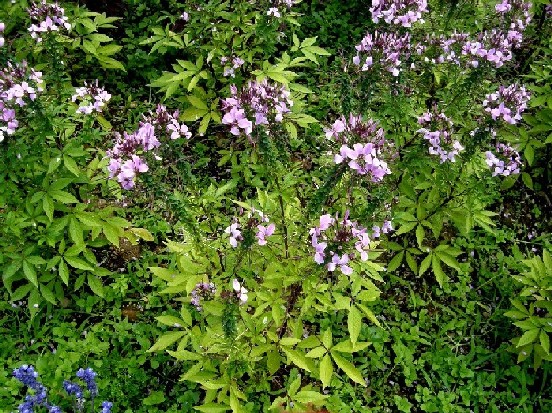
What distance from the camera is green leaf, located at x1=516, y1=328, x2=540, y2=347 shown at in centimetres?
297

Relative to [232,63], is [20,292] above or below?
below

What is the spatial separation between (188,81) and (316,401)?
2.50 m

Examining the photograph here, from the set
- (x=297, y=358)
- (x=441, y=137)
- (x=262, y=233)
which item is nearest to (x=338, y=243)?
(x=262, y=233)

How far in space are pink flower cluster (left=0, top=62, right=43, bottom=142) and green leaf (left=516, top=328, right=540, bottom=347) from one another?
2.89m

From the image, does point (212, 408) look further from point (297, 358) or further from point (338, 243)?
point (338, 243)

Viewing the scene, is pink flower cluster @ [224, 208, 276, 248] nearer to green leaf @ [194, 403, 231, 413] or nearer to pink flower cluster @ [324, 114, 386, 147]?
pink flower cluster @ [324, 114, 386, 147]

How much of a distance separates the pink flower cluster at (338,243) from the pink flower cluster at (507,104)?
121 centimetres

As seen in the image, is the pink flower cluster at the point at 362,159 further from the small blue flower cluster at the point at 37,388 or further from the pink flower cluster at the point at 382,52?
the small blue flower cluster at the point at 37,388

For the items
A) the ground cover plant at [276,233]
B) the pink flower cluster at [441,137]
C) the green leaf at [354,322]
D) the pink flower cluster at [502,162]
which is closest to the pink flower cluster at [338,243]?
the ground cover plant at [276,233]

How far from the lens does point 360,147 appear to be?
6.57 ft

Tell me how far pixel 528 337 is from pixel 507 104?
132cm

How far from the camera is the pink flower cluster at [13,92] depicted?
2475 millimetres

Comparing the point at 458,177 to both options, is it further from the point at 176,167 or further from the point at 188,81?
the point at 188,81

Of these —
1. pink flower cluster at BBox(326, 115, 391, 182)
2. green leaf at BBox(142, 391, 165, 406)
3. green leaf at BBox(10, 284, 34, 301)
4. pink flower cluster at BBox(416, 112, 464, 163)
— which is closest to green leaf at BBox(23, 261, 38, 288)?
green leaf at BBox(10, 284, 34, 301)
